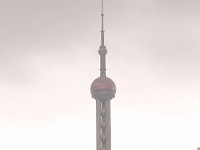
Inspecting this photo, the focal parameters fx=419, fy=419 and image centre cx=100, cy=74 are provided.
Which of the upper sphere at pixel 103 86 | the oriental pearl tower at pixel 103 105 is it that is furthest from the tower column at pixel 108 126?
the upper sphere at pixel 103 86

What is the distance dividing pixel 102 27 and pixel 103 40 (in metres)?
6.14

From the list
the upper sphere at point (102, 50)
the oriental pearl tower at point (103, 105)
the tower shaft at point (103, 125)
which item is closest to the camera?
the tower shaft at point (103, 125)

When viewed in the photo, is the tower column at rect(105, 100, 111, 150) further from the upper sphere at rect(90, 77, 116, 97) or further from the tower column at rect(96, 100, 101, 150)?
the upper sphere at rect(90, 77, 116, 97)

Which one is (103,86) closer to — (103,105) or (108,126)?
(103,105)

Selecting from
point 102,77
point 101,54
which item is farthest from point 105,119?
point 101,54

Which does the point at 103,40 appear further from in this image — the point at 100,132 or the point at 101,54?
the point at 100,132

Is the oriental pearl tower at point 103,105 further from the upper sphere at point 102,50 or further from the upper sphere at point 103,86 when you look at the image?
the upper sphere at point 102,50

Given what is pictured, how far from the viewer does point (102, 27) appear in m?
150

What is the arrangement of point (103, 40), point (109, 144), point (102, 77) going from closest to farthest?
1. point (109, 144)
2. point (102, 77)
3. point (103, 40)

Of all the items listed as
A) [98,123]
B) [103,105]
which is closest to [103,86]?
[103,105]

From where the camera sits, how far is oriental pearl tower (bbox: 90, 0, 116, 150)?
12825 centimetres

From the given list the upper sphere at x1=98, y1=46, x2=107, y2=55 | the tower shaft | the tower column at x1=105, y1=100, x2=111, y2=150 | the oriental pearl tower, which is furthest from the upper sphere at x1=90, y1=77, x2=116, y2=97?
the upper sphere at x1=98, y1=46, x2=107, y2=55

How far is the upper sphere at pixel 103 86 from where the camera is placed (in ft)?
438

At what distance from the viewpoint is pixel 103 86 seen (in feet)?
438
